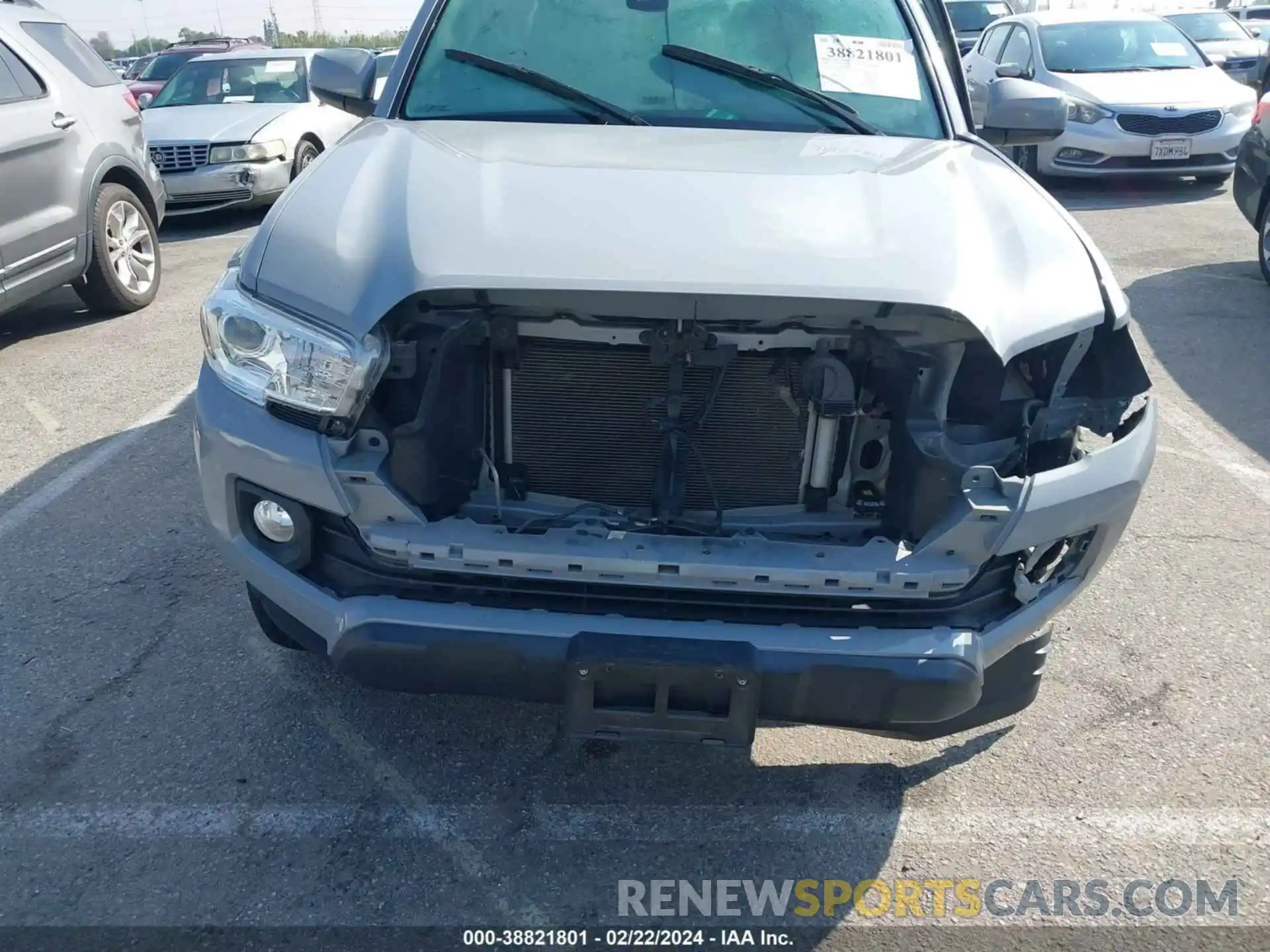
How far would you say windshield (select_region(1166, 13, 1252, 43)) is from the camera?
1564 cm

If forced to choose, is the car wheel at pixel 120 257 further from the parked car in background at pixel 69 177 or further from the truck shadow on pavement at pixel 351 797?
the truck shadow on pavement at pixel 351 797

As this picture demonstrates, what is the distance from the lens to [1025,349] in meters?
2.17

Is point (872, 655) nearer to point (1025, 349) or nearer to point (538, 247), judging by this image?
point (1025, 349)

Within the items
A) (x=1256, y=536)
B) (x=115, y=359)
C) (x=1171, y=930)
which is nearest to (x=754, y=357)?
(x=1171, y=930)

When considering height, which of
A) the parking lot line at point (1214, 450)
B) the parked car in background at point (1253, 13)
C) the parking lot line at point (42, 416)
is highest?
the parked car in background at point (1253, 13)

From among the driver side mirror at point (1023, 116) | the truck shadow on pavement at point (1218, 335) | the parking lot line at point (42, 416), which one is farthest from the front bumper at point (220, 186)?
the truck shadow on pavement at point (1218, 335)

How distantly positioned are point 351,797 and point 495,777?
1.16 feet

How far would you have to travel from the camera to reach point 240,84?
10141 mm

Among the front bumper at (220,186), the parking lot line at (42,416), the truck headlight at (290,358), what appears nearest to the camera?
the truck headlight at (290,358)

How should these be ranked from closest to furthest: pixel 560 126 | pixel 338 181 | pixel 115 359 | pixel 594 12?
1. pixel 338 181
2. pixel 560 126
3. pixel 594 12
4. pixel 115 359

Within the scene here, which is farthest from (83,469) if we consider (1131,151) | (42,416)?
(1131,151)

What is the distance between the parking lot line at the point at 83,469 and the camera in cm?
392

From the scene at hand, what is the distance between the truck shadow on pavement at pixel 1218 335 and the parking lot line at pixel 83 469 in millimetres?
4979

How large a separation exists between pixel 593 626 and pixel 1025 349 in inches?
41.9
